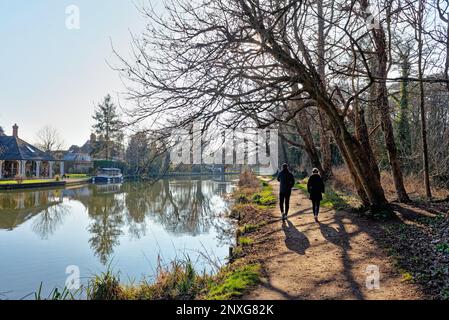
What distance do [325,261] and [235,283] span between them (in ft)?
5.94

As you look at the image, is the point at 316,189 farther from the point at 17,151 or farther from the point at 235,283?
the point at 17,151

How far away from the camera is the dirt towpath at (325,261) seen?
172 inches

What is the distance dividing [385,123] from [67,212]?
1656 cm

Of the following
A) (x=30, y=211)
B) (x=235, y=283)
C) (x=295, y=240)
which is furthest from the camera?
(x=30, y=211)

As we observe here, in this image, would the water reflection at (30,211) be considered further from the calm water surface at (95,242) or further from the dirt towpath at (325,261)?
the dirt towpath at (325,261)

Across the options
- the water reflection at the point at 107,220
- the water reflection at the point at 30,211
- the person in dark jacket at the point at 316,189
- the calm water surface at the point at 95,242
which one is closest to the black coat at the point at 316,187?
the person in dark jacket at the point at 316,189

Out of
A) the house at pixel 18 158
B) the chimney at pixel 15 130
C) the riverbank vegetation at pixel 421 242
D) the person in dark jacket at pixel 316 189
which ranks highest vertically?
the chimney at pixel 15 130

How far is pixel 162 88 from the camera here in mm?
6410

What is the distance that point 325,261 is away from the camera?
581cm

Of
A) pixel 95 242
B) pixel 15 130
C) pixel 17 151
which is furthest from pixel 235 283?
pixel 15 130

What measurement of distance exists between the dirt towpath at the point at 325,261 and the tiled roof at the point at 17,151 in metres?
35.6

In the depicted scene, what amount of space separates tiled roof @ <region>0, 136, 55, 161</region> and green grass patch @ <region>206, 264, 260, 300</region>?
122 ft
